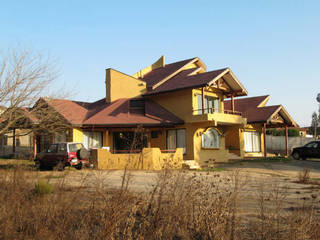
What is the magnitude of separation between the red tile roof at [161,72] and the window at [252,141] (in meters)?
8.48

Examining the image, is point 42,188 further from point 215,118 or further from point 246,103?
point 246,103

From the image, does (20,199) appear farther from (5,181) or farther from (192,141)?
(192,141)

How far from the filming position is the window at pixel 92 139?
2428 cm

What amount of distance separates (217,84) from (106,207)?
21814mm

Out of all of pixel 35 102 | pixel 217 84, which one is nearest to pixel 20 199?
pixel 35 102

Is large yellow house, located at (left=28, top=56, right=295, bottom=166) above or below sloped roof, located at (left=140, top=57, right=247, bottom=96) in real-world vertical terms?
below

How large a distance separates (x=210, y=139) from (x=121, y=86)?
8.57 meters

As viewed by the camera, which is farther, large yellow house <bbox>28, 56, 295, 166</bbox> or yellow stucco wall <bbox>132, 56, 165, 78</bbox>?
yellow stucco wall <bbox>132, 56, 165, 78</bbox>

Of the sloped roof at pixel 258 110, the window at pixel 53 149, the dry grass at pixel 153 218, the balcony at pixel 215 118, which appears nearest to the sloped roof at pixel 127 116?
the balcony at pixel 215 118

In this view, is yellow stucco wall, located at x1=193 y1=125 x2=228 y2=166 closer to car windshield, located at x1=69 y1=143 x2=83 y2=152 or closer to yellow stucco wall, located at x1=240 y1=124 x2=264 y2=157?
yellow stucco wall, located at x1=240 y1=124 x2=264 y2=157

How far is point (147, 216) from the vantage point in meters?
5.74

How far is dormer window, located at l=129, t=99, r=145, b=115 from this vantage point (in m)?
25.7

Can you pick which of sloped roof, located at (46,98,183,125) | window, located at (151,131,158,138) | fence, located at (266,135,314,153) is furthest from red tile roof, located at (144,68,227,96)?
fence, located at (266,135,314,153)

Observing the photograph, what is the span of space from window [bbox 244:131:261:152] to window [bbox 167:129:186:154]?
8.16 m
